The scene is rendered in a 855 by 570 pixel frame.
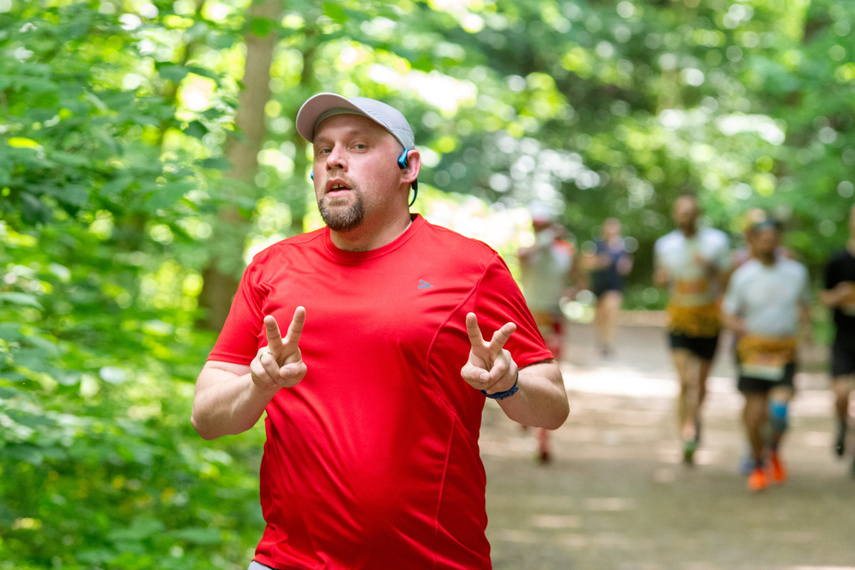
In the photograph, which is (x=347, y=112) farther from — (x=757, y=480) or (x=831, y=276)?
(x=831, y=276)

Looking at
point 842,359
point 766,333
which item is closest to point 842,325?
point 842,359

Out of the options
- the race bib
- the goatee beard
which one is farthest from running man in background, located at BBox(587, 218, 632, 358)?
the goatee beard

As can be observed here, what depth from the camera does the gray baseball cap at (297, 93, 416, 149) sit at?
8.95ft

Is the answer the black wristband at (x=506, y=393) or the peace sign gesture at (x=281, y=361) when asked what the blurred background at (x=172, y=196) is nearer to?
the peace sign gesture at (x=281, y=361)

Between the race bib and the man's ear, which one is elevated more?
the man's ear

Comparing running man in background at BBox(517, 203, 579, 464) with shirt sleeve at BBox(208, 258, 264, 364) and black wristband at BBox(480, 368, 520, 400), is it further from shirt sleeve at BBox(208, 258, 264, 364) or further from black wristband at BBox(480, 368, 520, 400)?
black wristband at BBox(480, 368, 520, 400)

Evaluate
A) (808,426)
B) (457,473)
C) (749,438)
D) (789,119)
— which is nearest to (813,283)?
(789,119)

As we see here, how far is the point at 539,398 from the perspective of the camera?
2580 millimetres

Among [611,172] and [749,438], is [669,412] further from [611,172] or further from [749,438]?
[611,172]

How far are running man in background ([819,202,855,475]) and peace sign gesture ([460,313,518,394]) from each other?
687 cm

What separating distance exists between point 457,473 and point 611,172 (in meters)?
29.9

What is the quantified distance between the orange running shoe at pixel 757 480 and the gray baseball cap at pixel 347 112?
6.45 metres

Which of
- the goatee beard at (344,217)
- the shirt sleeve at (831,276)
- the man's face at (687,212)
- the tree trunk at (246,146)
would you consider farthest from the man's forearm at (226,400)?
the shirt sleeve at (831,276)

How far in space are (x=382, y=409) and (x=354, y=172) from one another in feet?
2.27
